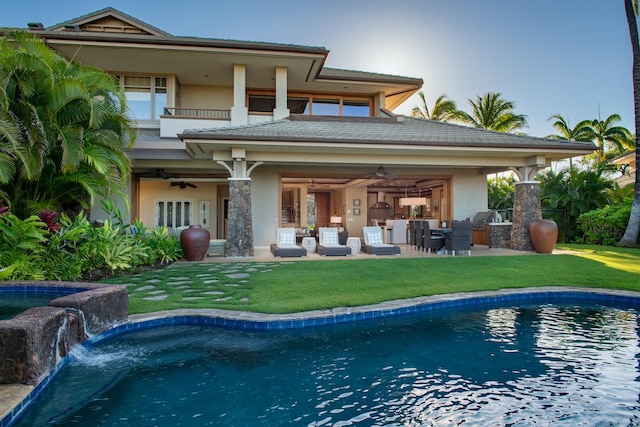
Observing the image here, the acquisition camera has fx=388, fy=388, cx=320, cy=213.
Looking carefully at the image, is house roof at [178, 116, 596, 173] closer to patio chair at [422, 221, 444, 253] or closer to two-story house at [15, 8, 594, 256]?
two-story house at [15, 8, 594, 256]

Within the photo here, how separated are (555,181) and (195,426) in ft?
60.5

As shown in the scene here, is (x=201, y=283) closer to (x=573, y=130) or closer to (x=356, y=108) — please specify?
(x=356, y=108)

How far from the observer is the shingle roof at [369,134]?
1156cm

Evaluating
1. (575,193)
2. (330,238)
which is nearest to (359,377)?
(330,238)

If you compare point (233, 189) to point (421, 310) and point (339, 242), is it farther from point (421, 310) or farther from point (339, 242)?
point (421, 310)

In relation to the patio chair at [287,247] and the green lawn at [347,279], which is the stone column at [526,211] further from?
the patio chair at [287,247]

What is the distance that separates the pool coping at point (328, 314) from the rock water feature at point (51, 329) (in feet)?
0.33

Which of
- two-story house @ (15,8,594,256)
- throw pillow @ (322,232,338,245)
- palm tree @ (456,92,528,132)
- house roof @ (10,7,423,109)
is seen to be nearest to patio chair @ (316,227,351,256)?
throw pillow @ (322,232,338,245)

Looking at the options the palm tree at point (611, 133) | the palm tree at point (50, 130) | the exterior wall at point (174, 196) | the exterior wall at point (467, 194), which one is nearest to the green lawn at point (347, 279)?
the palm tree at point (50, 130)

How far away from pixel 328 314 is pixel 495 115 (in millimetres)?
29896

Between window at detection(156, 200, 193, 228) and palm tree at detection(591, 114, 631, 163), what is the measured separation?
32807 millimetres

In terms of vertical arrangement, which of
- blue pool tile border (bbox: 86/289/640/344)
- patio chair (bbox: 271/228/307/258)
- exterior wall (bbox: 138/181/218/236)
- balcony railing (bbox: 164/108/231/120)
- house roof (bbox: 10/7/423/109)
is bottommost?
blue pool tile border (bbox: 86/289/640/344)

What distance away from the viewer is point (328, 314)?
5.69 meters

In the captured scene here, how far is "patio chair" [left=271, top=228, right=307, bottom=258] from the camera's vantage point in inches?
480
